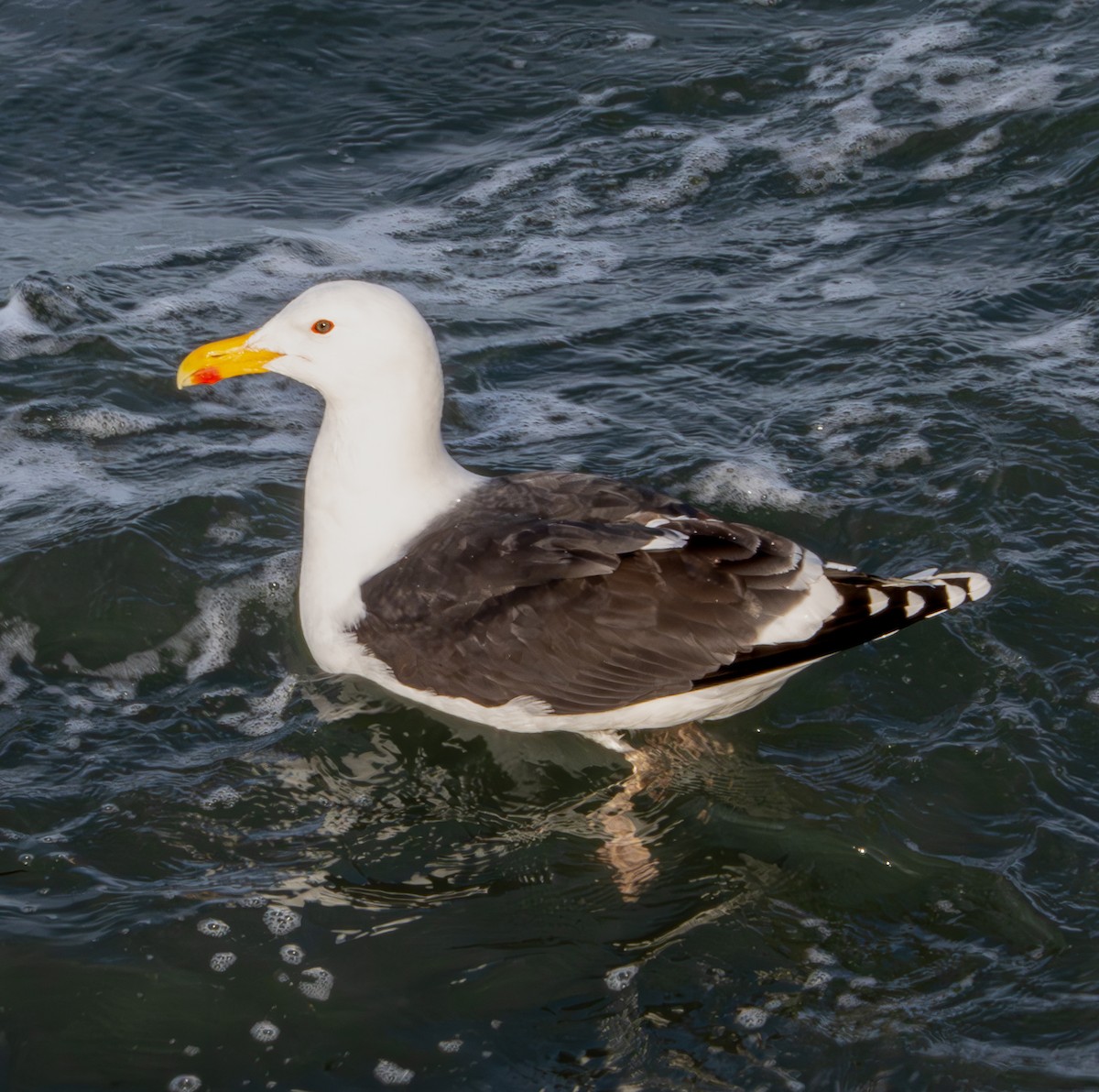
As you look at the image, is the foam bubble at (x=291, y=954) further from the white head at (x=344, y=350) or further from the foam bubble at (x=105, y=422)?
the foam bubble at (x=105, y=422)

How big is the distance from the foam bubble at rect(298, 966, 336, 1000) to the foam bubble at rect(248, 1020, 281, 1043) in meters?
0.12

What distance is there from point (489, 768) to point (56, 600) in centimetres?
176

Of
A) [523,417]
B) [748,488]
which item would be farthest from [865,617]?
[523,417]

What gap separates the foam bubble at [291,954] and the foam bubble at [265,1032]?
0.65ft

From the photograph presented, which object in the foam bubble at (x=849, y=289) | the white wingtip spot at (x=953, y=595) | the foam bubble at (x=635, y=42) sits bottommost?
the white wingtip spot at (x=953, y=595)

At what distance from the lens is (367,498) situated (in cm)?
482

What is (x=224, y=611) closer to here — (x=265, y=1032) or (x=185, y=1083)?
(x=265, y=1032)

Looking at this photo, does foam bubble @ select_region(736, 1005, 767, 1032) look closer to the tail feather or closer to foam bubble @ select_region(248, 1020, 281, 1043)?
the tail feather

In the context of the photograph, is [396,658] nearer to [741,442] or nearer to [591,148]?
[741,442]

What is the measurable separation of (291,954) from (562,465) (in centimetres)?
268

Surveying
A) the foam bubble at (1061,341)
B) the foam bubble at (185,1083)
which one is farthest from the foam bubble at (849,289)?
the foam bubble at (185,1083)

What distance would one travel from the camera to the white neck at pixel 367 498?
477 cm

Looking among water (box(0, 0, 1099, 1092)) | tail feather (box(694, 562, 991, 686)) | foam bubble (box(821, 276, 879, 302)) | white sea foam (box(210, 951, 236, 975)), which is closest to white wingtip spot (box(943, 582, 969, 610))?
tail feather (box(694, 562, 991, 686))

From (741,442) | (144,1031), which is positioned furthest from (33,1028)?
(741,442)
